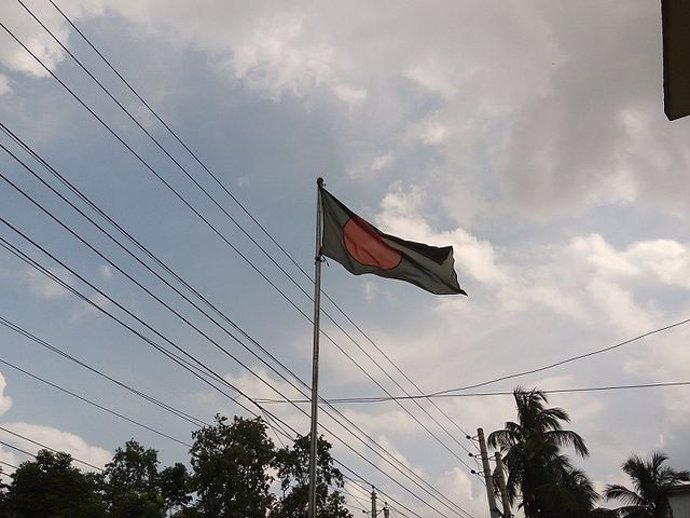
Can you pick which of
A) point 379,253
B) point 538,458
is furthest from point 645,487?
point 379,253

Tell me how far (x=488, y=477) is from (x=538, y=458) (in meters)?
8.60

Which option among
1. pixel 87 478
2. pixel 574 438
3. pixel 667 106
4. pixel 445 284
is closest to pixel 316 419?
pixel 445 284

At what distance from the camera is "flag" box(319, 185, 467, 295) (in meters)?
15.0

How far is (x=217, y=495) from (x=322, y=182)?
30.2 metres

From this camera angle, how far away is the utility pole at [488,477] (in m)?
28.1

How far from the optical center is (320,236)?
595 inches

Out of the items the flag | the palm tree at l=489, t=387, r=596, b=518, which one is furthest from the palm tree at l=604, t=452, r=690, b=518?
Result: the flag

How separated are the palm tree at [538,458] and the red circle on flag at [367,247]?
2621 centimetres

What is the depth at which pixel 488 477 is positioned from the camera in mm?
30625

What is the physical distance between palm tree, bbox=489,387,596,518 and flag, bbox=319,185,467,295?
83.8ft

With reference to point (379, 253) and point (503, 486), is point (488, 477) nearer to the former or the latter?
point (503, 486)

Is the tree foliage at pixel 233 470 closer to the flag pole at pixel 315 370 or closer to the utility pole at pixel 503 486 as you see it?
the utility pole at pixel 503 486

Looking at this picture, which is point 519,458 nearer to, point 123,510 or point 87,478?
point 123,510

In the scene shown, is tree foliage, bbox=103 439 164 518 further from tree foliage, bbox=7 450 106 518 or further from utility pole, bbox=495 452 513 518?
utility pole, bbox=495 452 513 518
